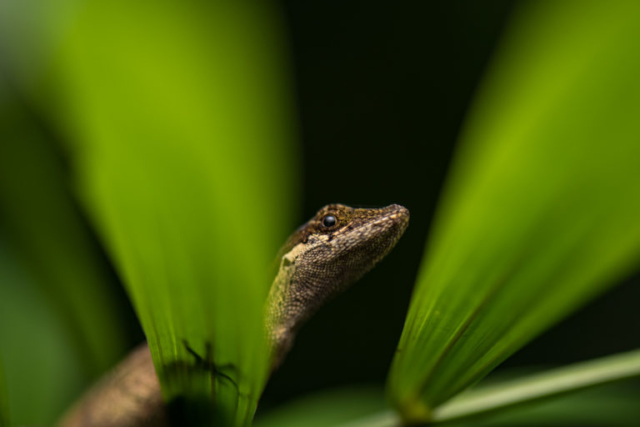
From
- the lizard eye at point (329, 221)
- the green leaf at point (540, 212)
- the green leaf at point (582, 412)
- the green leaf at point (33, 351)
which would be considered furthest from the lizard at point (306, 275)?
the green leaf at point (540, 212)

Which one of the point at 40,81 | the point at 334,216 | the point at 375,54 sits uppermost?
the point at 375,54

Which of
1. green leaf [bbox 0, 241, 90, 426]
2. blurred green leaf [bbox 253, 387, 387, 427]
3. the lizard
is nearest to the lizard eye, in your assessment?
the lizard

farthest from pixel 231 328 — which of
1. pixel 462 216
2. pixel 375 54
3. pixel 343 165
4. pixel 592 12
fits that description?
pixel 375 54

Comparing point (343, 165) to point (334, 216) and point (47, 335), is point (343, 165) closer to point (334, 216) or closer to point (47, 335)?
point (334, 216)

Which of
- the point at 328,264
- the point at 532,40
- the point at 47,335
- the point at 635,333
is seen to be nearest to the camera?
the point at 532,40

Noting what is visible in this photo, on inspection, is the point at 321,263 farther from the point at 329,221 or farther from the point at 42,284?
the point at 42,284

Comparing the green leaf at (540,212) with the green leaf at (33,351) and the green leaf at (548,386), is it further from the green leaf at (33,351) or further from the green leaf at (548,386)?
the green leaf at (33,351)
